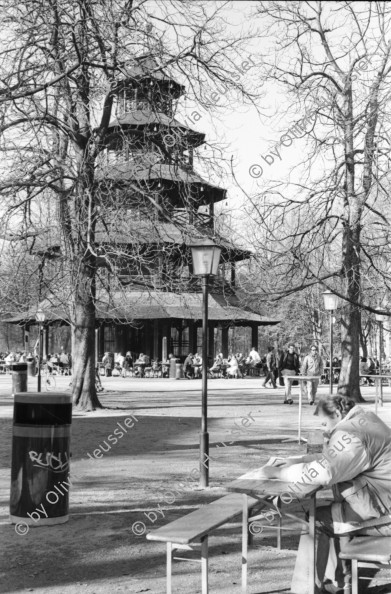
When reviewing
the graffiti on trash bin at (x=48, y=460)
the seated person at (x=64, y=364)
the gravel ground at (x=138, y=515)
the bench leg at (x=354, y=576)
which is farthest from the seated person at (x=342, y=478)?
the seated person at (x=64, y=364)

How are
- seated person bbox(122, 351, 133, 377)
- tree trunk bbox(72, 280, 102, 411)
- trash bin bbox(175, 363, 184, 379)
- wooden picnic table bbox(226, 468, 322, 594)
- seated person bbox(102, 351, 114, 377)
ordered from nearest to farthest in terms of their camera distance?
wooden picnic table bbox(226, 468, 322, 594) < tree trunk bbox(72, 280, 102, 411) < trash bin bbox(175, 363, 184, 379) < seated person bbox(102, 351, 114, 377) < seated person bbox(122, 351, 133, 377)

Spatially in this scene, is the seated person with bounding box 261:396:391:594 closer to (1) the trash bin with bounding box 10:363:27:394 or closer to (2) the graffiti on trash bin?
Result: (2) the graffiti on trash bin

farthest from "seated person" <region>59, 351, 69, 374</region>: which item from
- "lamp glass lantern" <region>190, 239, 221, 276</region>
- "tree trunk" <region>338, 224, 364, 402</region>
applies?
"lamp glass lantern" <region>190, 239, 221, 276</region>

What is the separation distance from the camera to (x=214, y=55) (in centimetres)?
1861

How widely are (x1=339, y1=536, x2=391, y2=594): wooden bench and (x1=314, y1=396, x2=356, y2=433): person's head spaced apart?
0.72 meters

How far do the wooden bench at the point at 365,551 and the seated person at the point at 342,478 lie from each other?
0.10m

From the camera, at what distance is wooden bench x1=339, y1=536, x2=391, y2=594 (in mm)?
5328

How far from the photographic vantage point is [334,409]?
18.9ft

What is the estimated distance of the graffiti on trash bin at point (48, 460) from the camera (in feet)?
25.5

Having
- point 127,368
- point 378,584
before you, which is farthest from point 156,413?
point 127,368

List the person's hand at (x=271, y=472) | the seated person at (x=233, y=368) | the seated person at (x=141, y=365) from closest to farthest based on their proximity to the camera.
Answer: the person's hand at (x=271, y=472) < the seated person at (x=233, y=368) < the seated person at (x=141, y=365)

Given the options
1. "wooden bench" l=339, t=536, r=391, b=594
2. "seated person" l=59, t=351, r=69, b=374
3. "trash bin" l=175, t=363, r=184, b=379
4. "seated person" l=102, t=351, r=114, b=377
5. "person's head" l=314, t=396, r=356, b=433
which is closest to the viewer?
"wooden bench" l=339, t=536, r=391, b=594

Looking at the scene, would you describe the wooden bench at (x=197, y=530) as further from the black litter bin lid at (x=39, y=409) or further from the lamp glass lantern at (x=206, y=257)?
the lamp glass lantern at (x=206, y=257)

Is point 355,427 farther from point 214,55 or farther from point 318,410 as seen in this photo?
point 214,55
